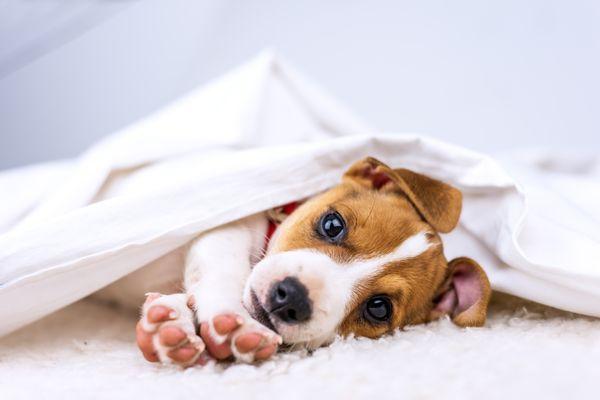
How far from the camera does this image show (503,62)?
10.2 feet

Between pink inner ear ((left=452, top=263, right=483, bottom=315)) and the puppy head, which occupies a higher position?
the puppy head

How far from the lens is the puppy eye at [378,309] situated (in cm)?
148

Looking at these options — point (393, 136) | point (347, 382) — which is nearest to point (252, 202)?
point (393, 136)

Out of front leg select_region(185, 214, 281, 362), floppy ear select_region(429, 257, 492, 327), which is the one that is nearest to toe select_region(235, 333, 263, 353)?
front leg select_region(185, 214, 281, 362)

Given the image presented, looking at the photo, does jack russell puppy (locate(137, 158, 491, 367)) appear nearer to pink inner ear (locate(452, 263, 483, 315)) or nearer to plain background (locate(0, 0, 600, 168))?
pink inner ear (locate(452, 263, 483, 315))

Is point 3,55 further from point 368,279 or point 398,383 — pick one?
point 398,383

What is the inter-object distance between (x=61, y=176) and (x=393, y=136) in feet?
3.77

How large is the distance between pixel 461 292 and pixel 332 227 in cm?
41

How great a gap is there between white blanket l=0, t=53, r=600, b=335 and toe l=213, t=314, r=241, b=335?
1.20ft

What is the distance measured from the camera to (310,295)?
1.29 meters

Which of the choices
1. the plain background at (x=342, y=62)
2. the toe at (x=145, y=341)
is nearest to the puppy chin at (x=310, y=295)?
the toe at (x=145, y=341)

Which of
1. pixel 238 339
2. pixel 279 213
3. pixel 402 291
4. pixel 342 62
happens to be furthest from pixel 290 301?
pixel 342 62

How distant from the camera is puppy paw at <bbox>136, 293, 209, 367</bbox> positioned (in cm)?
118

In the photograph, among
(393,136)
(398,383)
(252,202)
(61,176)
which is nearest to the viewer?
(398,383)
